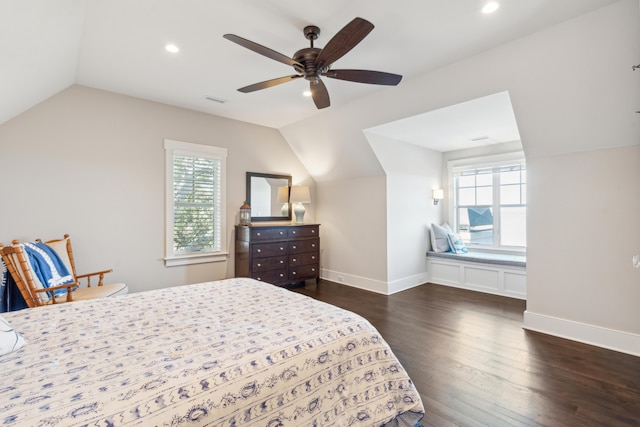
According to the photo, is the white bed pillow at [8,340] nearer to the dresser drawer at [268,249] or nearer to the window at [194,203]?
the window at [194,203]

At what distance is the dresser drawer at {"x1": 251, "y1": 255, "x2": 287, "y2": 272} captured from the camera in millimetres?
4439

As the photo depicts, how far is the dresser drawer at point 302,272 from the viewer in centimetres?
488

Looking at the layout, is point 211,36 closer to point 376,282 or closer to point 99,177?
point 99,177

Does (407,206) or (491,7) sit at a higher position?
(491,7)

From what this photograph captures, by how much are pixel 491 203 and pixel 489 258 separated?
3.75ft

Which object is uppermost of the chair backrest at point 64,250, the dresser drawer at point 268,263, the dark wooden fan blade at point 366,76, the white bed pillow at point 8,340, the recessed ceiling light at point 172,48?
the recessed ceiling light at point 172,48

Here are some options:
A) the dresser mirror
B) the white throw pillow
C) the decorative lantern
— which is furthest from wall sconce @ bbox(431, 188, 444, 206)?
the decorative lantern

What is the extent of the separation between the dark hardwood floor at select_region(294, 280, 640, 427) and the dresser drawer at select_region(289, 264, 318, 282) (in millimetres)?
1380

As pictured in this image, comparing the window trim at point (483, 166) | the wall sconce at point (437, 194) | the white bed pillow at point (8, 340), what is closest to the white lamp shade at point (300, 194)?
the wall sconce at point (437, 194)

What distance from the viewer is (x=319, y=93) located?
2.68m

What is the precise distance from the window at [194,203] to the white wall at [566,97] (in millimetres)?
2597

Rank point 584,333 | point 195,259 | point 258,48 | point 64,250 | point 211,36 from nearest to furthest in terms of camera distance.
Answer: point 258,48 → point 211,36 → point 584,333 → point 64,250 → point 195,259

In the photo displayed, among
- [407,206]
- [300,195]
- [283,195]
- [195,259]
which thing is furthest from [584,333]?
[195,259]

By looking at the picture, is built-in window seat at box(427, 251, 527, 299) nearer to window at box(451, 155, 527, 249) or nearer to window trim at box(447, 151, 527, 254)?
window trim at box(447, 151, 527, 254)
